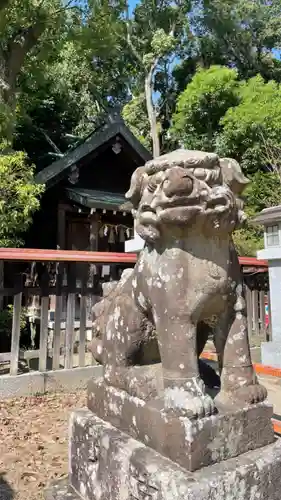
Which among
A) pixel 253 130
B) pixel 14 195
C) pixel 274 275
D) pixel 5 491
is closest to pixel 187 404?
pixel 5 491

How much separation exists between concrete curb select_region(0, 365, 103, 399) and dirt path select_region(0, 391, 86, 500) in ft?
0.47

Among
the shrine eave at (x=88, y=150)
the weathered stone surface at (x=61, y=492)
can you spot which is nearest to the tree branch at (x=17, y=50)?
A: the shrine eave at (x=88, y=150)

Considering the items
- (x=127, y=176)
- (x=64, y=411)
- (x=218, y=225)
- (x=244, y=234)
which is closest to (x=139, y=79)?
(x=127, y=176)

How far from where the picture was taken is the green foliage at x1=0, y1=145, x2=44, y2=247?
6.99 m

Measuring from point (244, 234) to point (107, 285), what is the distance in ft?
34.6

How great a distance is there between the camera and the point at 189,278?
1.53 m

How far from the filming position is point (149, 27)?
73.3ft

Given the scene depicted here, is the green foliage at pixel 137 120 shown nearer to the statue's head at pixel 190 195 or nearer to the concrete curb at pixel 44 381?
the concrete curb at pixel 44 381

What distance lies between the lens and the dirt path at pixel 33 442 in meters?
2.71

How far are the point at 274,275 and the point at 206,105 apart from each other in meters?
12.8

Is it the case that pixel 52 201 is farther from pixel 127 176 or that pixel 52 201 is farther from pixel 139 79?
pixel 139 79

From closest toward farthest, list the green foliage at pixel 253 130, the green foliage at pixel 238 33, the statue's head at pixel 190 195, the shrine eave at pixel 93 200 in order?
the statue's head at pixel 190 195
the shrine eave at pixel 93 200
the green foliage at pixel 253 130
the green foliage at pixel 238 33

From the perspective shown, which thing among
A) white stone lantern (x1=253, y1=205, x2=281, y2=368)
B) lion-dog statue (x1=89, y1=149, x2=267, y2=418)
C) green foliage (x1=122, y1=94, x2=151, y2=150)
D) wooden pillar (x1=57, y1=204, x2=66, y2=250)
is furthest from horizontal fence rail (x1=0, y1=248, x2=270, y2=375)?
green foliage (x1=122, y1=94, x2=151, y2=150)

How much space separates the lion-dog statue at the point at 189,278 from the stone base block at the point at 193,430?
0.14ft
